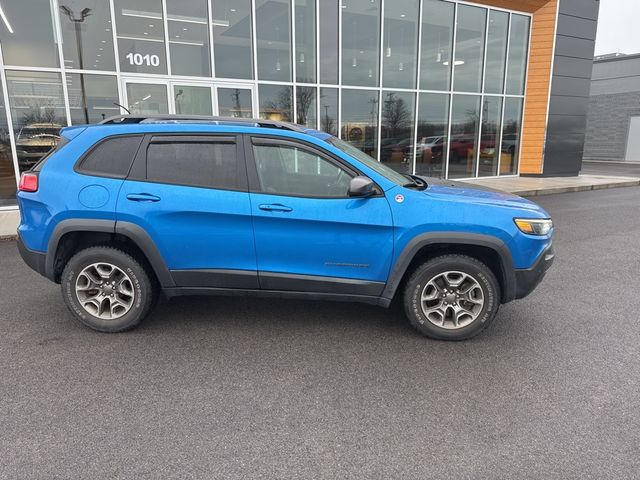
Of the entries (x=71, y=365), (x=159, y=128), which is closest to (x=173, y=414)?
(x=71, y=365)

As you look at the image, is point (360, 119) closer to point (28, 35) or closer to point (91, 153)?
point (28, 35)

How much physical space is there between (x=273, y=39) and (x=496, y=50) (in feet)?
27.2

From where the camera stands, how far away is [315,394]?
3.04 meters

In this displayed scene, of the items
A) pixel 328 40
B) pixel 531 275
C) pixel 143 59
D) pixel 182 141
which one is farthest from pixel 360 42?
pixel 531 275

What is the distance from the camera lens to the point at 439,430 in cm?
268

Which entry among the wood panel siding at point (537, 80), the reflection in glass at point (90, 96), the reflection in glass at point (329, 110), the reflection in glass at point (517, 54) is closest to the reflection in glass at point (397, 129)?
the reflection in glass at point (329, 110)

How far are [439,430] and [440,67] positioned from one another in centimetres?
1402

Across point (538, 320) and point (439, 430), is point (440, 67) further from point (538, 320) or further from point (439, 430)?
point (439, 430)

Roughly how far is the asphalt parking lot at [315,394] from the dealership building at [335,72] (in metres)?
7.09

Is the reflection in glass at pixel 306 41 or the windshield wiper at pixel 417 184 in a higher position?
the reflection in glass at pixel 306 41

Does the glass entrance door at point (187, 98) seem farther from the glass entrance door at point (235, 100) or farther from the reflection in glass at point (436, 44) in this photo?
the reflection in glass at point (436, 44)

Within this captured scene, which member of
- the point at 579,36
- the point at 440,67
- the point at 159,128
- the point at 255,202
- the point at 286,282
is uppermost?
the point at 579,36

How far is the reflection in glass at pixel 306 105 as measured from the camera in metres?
12.5

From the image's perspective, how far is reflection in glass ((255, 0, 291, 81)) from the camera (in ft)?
38.8
